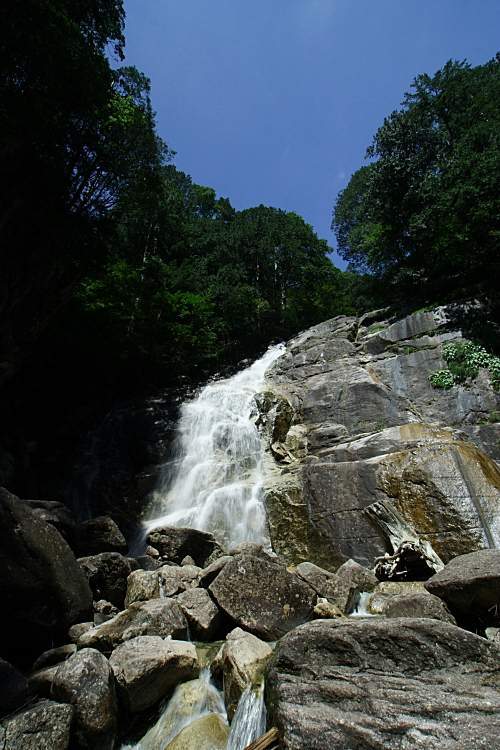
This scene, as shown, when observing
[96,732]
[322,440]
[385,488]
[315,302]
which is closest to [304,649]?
[96,732]

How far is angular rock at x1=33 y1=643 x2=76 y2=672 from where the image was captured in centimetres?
436

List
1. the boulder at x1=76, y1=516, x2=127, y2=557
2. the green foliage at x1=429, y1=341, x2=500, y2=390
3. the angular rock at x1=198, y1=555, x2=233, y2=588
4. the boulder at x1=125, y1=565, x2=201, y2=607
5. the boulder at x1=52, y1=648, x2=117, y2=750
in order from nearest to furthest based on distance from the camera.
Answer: the boulder at x1=52, y1=648, x2=117, y2=750 < the angular rock at x1=198, y1=555, x2=233, y2=588 < the boulder at x1=125, y1=565, x2=201, y2=607 < the boulder at x1=76, y1=516, x2=127, y2=557 < the green foliage at x1=429, y1=341, x2=500, y2=390

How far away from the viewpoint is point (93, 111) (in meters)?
12.9

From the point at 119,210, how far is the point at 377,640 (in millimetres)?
17207

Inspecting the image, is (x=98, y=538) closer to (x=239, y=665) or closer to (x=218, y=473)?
(x=218, y=473)

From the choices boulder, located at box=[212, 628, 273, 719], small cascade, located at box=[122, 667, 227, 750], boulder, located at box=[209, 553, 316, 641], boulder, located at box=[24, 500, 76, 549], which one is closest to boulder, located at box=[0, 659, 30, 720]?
small cascade, located at box=[122, 667, 227, 750]

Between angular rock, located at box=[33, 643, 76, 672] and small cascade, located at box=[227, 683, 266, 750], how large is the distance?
233cm

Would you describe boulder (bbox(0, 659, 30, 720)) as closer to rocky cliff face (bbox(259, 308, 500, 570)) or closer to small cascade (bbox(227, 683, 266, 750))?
small cascade (bbox(227, 683, 266, 750))

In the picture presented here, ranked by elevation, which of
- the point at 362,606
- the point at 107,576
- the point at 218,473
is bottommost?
the point at 362,606

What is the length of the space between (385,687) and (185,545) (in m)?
6.70

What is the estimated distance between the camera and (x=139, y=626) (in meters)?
4.68

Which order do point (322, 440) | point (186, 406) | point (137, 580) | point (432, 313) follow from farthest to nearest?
1. point (186, 406)
2. point (432, 313)
3. point (322, 440)
4. point (137, 580)

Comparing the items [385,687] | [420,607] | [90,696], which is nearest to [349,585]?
[420,607]

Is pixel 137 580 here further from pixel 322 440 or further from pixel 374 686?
pixel 322 440
